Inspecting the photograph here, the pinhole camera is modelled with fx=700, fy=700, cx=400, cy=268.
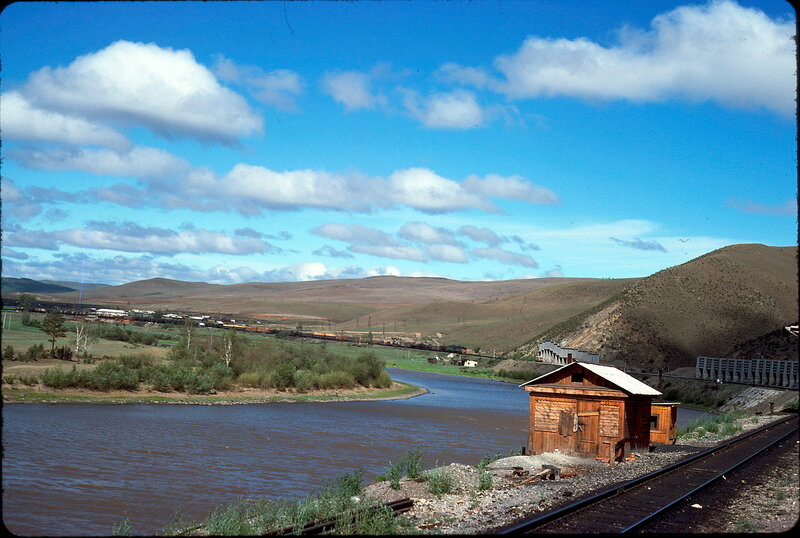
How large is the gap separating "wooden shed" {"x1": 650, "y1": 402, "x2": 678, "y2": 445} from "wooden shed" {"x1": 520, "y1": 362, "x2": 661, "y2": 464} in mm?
5974

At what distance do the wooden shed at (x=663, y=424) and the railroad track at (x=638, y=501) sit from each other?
675 centimetres

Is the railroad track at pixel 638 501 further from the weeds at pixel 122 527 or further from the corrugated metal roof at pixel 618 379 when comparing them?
the weeds at pixel 122 527

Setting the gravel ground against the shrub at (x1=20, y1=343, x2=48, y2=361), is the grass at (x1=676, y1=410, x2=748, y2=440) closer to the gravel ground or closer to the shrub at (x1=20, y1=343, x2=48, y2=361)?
the gravel ground

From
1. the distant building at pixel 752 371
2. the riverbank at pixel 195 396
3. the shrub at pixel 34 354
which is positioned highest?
the distant building at pixel 752 371

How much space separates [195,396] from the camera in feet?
156

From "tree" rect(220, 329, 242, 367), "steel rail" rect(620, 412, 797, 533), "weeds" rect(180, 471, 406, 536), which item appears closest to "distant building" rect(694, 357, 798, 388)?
"steel rail" rect(620, 412, 797, 533)

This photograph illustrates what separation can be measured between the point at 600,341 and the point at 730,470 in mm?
74440

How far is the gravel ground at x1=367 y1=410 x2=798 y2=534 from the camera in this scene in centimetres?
1320

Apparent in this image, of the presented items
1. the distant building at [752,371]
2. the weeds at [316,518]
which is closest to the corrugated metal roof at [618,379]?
the weeds at [316,518]

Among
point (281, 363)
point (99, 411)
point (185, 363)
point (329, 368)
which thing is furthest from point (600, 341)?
point (99, 411)

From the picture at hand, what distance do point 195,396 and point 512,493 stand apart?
35191 mm

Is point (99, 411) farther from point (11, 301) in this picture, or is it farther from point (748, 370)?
point (11, 301)

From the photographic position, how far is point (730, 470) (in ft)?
63.9

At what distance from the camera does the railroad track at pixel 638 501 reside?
38.8ft
